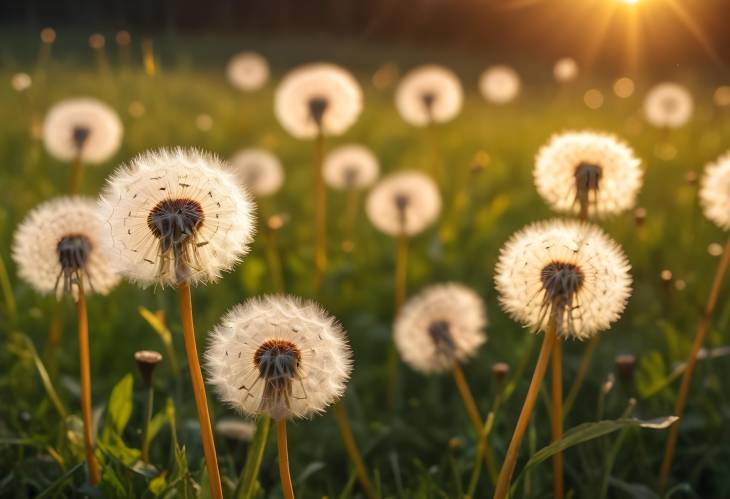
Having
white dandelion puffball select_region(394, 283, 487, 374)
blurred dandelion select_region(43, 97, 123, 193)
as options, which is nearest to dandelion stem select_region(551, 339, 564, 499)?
white dandelion puffball select_region(394, 283, 487, 374)

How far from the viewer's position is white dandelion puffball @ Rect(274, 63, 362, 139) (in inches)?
137

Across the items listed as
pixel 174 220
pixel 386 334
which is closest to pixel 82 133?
pixel 386 334

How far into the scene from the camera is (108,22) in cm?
1614

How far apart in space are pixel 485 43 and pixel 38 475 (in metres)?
13.9

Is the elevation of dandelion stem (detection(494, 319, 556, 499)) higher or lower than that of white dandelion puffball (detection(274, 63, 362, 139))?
lower

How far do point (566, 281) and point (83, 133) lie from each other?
2.35 metres

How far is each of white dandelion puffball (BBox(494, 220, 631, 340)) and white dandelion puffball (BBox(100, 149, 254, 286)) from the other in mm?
558

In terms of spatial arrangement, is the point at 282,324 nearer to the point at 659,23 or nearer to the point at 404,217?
the point at 404,217

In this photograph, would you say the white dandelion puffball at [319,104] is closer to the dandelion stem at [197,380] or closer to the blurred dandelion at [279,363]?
the blurred dandelion at [279,363]

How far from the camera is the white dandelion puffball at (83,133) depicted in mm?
3305

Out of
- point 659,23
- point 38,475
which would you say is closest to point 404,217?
point 38,475

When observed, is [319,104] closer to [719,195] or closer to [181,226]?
[719,195]

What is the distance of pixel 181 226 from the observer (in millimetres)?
1511

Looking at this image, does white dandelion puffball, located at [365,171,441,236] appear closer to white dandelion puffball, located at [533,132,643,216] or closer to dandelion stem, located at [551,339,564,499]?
white dandelion puffball, located at [533,132,643,216]
